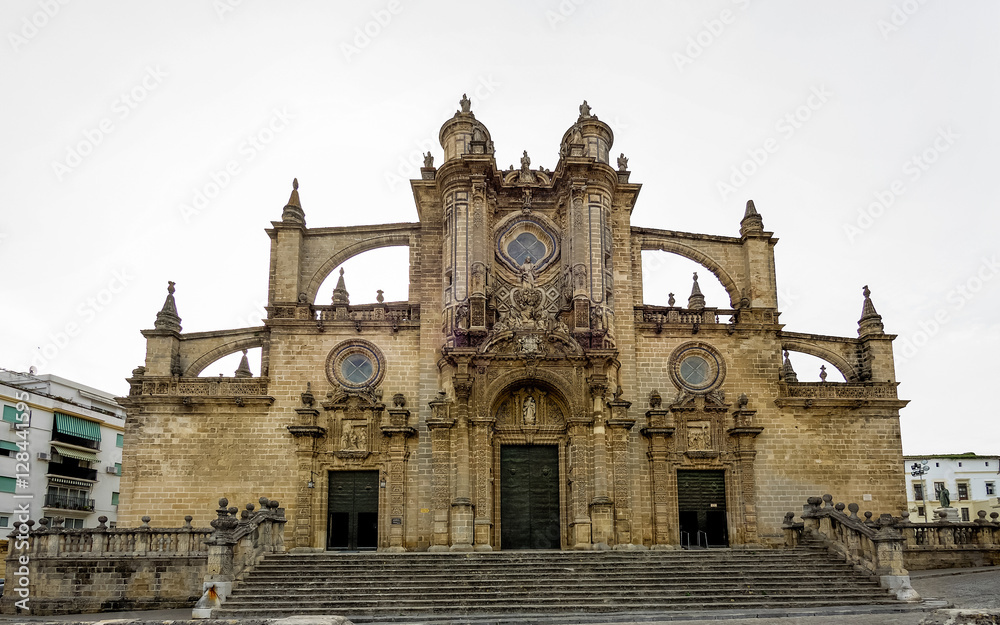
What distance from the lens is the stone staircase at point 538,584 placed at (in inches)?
680

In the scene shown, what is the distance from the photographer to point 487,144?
92.0 ft

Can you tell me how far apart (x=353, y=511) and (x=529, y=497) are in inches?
216

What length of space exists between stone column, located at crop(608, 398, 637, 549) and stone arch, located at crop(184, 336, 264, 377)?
1198 cm

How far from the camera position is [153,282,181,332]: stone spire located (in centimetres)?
2697

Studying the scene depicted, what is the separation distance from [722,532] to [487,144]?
14.9m

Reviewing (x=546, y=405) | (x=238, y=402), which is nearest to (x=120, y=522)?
(x=238, y=402)

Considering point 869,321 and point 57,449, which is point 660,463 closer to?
point 869,321

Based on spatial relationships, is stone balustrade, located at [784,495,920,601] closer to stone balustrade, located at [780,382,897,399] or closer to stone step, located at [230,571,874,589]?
stone step, located at [230,571,874,589]

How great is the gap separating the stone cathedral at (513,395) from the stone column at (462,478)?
0.21 feet

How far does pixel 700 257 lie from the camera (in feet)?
94.9

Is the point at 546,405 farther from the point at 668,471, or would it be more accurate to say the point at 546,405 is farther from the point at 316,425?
the point at 316,425

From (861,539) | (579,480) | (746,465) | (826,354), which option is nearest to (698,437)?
(746,465)

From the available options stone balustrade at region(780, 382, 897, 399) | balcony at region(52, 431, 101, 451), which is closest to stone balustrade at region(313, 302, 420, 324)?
stone balustrade at region(780, 382, 897, 399)

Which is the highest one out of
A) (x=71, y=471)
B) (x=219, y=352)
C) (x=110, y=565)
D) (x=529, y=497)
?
(x=219, y=352)
